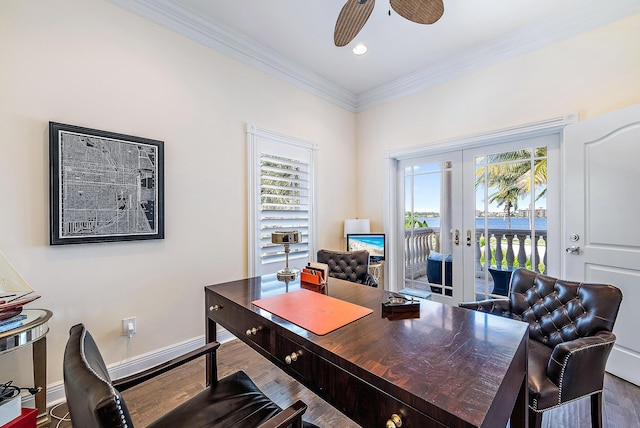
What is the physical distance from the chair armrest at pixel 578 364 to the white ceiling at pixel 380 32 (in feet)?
8.55

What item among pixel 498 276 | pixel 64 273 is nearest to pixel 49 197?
pixel 64 273

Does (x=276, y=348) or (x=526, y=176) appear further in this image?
(x=526, y=176)

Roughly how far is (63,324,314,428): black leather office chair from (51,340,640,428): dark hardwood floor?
2.44 ft

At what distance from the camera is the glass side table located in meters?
1.42

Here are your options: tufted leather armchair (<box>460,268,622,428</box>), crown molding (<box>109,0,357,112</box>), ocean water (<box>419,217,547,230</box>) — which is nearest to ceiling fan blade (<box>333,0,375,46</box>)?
crown molding (<box>109,0,357,112</box>)

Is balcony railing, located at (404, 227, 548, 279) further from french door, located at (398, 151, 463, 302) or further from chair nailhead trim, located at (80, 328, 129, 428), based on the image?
chair nailhead trim, located at (80, 328, 129, 428)

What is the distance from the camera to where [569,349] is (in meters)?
1.32

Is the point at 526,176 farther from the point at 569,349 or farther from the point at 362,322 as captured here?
the point at 362,322

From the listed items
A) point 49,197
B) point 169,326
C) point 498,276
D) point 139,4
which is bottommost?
point 169,326

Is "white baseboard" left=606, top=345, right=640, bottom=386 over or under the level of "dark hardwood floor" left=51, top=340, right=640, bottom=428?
over

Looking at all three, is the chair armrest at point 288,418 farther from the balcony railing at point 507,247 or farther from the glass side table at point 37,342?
the balcony railing at point 507,247

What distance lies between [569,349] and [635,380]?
1.51 meters

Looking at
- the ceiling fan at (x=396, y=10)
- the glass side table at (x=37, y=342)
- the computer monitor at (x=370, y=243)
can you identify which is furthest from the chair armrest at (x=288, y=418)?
the computer monitor at (x=370, y=243)

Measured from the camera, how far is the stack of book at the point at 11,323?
142cm
